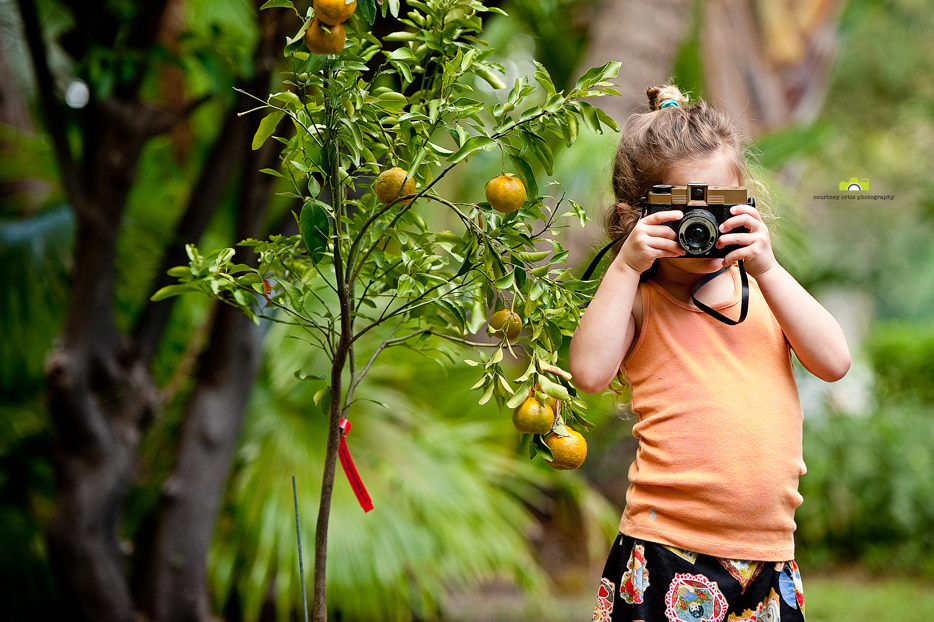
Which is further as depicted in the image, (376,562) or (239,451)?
(239,451)

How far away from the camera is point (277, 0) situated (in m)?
0.86

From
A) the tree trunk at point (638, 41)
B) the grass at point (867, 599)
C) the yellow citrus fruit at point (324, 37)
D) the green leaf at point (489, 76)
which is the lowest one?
the grass at point (867, 599)

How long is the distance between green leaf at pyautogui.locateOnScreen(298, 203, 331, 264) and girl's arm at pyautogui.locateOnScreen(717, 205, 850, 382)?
1.75ft

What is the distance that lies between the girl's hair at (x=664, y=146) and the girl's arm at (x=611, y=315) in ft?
0.46

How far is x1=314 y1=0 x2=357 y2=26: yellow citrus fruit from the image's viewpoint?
0.82m

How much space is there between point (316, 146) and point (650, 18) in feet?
7.27

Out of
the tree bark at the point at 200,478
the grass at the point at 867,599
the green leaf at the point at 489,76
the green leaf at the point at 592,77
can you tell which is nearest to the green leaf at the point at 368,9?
the green leaf at the point at 489,76

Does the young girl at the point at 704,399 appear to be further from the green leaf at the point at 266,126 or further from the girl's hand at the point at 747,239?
the green leaf at the point at 266,126

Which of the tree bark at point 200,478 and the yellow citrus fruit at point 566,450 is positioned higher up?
the yellow citrus fruit at point 566,450

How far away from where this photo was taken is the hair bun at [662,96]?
120 cm

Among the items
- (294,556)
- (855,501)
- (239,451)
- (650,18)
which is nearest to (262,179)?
(239,451)

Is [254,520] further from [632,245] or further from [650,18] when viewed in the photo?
[650,18]

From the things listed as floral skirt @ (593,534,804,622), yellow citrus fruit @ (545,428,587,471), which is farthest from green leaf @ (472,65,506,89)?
floral skirt @ (593,534,804,622)

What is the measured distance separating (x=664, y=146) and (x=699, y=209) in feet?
0.51
